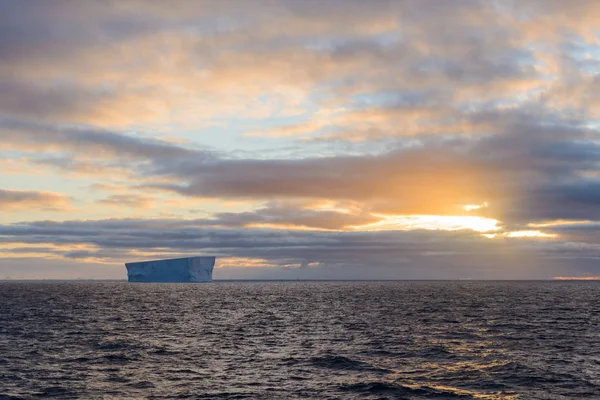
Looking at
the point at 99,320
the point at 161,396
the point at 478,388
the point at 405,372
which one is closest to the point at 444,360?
the point at 405,372

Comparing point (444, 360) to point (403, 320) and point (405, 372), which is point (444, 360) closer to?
point (405, 372)

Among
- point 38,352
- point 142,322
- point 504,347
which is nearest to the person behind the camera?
point 38,352

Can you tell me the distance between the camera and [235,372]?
40750mm

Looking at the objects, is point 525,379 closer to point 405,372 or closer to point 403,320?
point 405,372

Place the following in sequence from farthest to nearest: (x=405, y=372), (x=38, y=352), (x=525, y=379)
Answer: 1. (x=38, y=352)
2. (x=405, y=372)
3. (x=525, y=379)

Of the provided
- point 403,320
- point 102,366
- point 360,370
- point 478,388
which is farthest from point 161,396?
point 403,320

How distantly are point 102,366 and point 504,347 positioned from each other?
3515 centimetres

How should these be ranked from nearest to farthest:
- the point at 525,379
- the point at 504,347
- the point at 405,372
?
the point at 525,379 < the point at 405,372 < the point at 504,347

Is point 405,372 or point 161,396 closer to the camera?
point 161,396

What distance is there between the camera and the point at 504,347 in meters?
52.8

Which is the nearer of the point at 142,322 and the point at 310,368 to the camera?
the point at 310,368

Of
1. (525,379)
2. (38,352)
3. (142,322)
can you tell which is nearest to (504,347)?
(525,379)

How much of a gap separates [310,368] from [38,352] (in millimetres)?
24177

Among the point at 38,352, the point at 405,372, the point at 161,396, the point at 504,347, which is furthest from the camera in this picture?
the point at 504,347
